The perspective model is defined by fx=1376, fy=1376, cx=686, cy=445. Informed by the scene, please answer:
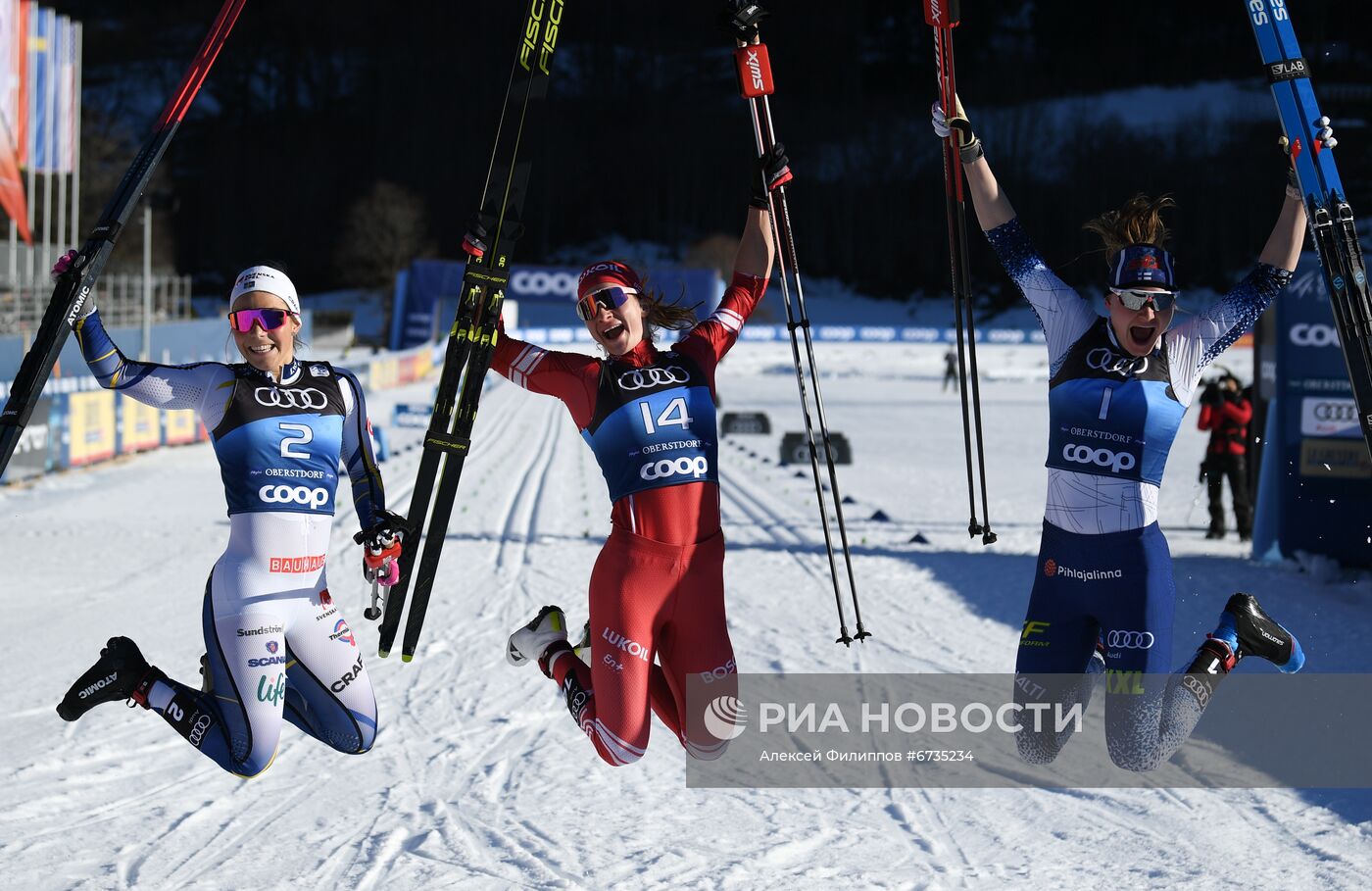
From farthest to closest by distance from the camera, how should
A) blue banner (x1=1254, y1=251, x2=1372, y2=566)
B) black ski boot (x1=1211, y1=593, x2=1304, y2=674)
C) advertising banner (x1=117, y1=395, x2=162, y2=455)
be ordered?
advertising banner (x1=117, y1=395, x2=162, y2=455)
blue banner (x1=1254, y1=251, x2=1372, y2=566)
black ski boot (x1=1211, y1=593, x2=1304, y2=674)

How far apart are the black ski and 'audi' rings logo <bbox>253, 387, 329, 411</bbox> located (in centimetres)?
74

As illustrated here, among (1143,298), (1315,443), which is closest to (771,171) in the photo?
(1143,298)

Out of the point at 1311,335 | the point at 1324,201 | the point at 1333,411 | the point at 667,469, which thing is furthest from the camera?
the point at 1311,335

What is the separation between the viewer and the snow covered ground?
7.78 metres

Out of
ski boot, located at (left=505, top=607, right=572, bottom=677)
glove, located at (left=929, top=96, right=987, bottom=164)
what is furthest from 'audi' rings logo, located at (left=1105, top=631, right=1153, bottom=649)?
ski boot, located at (left=505, top=607, right=572, bottom=677)

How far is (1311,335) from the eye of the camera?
49.0 ft

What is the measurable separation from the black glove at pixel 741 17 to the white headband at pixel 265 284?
2067mm

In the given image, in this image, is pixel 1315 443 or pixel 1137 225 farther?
pixel 1315 443

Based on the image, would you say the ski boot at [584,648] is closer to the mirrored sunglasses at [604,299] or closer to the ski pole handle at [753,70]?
the mirrored sunglasses at [604,299]

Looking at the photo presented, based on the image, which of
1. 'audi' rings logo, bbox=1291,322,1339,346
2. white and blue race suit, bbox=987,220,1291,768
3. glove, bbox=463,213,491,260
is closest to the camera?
glove, bbox=463,213,491,260

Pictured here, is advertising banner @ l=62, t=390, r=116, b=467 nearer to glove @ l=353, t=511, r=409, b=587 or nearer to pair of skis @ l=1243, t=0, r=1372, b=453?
glove @ l=353, t=511, r=409, b=587

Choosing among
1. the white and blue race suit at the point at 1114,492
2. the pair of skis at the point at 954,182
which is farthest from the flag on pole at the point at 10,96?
the white and blue race suit at the point at 1114,492

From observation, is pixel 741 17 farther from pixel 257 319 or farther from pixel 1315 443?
pixel 1315 443

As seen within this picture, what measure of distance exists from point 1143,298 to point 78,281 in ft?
13.3
